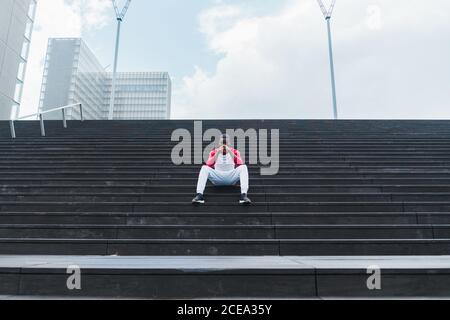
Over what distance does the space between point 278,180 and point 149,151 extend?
10.5ft

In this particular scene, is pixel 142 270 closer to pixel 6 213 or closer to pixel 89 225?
pixel 89 225

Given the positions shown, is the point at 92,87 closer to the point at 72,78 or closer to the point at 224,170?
the point at 72,78

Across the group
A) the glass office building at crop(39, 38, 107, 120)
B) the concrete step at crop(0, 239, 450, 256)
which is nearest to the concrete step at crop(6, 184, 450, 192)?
the concrete step at crop(0, 239, 450, 256)

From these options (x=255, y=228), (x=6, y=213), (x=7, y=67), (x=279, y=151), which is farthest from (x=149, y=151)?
(x=7, y=67)

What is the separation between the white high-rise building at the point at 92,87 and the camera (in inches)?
1820

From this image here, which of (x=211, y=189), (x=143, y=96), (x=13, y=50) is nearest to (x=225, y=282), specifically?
(x=211, y=189)

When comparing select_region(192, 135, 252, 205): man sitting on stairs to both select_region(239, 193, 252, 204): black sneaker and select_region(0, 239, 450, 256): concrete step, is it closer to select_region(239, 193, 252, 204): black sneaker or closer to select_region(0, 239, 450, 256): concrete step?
select_region(239, 193, 252, 204): black sneaker

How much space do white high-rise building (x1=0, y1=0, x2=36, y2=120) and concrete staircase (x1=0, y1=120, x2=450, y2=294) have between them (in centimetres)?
A: 973

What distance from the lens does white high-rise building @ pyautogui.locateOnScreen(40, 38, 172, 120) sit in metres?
46.2

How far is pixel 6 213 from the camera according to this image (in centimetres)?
427

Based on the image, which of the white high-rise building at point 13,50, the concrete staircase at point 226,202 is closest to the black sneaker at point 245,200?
the concrete staircase at point 226,202

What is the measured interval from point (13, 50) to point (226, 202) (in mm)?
16764

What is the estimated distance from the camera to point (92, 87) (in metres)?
52.4
